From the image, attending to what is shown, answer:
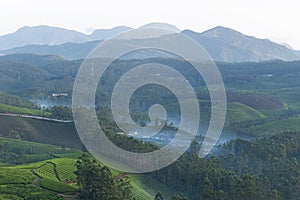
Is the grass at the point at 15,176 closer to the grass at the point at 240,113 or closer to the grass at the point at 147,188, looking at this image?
the grass at the point at 147,188

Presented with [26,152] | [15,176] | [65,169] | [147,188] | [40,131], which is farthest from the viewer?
[40,131]

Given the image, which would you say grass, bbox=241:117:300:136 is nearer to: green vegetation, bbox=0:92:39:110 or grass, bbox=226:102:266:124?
grass, bbox=226:102:266:124

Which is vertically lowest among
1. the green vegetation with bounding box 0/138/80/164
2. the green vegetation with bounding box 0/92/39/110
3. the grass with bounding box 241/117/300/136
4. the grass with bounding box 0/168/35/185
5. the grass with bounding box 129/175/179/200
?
the grass with bounding box 129/175/179/200

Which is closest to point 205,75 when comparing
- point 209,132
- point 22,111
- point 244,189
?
point 209,132

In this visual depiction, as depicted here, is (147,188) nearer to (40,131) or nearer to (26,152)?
(26,152)

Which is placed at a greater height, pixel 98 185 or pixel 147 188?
pixel 98 185

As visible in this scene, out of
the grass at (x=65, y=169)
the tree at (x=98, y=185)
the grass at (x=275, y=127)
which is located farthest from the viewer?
the grass at (x=275, y=127)

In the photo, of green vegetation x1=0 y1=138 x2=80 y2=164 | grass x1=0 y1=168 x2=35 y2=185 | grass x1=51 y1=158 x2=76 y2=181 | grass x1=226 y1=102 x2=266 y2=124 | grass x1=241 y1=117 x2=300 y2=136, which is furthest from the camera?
grass x1=226 y1=102 x2=266 y2=124

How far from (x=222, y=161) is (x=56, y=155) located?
61.6 ft

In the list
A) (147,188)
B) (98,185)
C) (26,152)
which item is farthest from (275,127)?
(98,185)

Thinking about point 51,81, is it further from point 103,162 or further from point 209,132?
point 103,162

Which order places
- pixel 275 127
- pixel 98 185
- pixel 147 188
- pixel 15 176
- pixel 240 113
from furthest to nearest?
1. pixel 240 113
2. pixel 275 127
3. pixel 147 188
4. pixel 15 176
5. pixel 98 185

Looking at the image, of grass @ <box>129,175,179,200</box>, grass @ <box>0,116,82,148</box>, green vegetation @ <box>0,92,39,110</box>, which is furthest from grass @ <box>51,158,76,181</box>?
green vegetation @ <box>0,92,39,110</box>

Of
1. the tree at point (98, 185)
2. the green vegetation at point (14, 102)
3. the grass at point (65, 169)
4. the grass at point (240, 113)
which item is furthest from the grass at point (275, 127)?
the green vegetation at point (14, 102)
